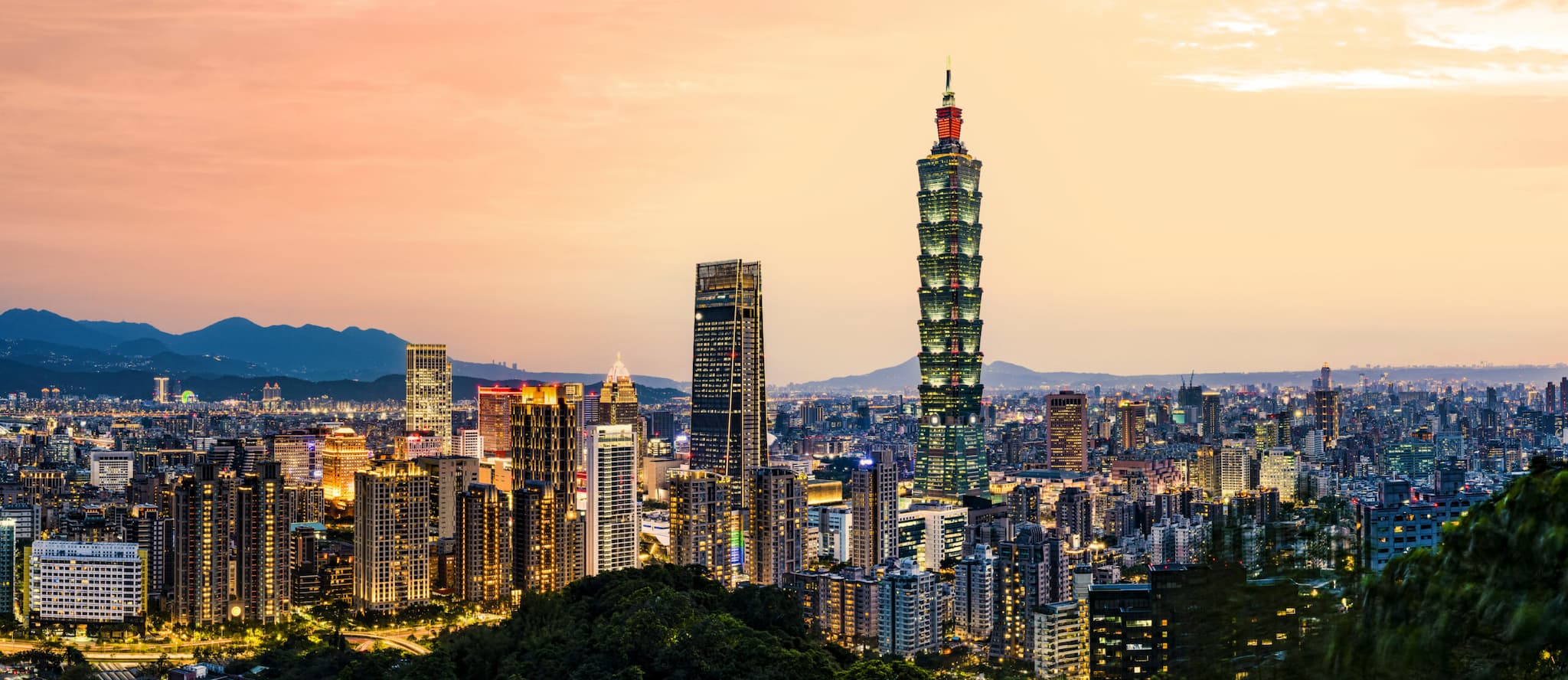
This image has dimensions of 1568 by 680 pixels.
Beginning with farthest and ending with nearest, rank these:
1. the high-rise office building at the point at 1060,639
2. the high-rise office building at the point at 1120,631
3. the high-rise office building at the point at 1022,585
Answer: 1. the high-rise office building at the point at 1022,585
2. the high-rise office building at the point at 1060,639
3. the high-rise office building at the point at 1120,631

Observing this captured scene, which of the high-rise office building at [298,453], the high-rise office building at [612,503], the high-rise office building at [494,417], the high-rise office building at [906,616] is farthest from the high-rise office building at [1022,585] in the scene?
the high-rise office building at [494,417]

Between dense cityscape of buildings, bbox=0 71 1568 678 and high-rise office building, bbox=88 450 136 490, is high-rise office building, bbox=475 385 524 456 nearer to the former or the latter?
dense cityscape of buildings, bbox=0 71 1568 678

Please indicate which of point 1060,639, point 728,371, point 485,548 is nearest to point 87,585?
point 485,548

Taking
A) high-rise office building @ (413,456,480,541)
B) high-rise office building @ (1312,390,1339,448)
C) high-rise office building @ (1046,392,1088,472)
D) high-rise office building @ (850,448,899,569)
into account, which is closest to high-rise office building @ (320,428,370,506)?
high-rise office building @ (413,456,480,541)

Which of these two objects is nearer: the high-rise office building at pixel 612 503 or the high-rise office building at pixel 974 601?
the high-rise office building at pixel 974 601

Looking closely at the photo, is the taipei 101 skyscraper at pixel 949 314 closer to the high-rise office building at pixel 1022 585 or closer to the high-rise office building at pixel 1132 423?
the high-rise office building at pixel 1132 423
